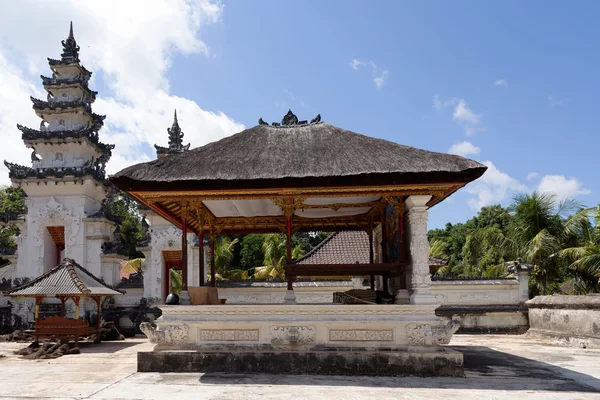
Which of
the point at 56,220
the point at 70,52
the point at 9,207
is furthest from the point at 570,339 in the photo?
the point at 9,207

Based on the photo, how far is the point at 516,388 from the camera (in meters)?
7.41

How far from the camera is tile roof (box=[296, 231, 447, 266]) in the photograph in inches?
763

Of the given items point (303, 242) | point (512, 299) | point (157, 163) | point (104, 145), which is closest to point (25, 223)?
point (104, 145)

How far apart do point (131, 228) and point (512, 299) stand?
1058 inches

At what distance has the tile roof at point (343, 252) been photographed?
1938 centimetres

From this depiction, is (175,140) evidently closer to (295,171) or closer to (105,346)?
(105,346)

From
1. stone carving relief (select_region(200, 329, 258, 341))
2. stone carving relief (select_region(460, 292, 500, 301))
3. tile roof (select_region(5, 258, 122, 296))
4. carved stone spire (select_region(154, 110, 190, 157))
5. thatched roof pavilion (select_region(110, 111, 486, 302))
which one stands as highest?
carved stone spire (select_region(154, 110, 190, 157))

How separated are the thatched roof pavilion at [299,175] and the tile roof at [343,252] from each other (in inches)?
338

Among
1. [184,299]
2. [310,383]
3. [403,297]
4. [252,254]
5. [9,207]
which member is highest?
[9,207]

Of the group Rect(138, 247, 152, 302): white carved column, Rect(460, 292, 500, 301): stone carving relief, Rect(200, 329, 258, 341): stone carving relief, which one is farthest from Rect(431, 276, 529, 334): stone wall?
Rect(138, 247, 152, 302): white carved column

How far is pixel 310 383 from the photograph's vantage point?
310 inches

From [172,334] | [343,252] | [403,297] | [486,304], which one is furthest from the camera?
[343,252]

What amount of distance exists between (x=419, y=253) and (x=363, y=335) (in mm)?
1863

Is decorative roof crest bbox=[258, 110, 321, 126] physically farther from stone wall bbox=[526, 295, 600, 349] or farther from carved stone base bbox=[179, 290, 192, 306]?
stone wall bbox=[526, 295, 600, 349]
